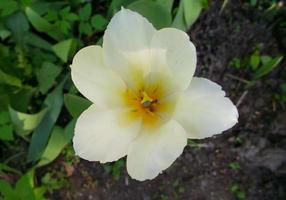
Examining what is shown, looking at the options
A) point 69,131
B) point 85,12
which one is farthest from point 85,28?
point 69,131

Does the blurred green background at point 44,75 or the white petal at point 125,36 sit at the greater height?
the white petal at point 125,36

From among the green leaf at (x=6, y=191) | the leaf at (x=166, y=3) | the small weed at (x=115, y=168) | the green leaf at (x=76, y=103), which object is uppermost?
the leaf at (x=166, y=3)

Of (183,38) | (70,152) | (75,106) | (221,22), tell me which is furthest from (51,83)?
(183,38)

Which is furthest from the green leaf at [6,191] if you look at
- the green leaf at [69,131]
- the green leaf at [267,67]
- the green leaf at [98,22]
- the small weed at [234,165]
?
the green leaf at [267,67]

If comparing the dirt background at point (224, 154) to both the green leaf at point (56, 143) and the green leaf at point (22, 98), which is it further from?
A: the green leaf at point (22, 98)

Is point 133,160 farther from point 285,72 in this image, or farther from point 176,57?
point 285,72

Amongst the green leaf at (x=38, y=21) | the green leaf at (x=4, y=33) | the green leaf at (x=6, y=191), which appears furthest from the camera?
the green leaf at (x=4, y=33)

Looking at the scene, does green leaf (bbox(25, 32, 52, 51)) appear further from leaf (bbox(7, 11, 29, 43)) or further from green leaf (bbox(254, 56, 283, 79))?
green leaf (bbox(254, 56, 283, 79))
